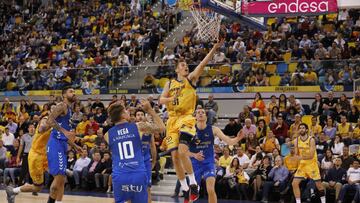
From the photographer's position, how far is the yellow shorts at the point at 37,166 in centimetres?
1258

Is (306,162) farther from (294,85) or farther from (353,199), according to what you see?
(294,85)

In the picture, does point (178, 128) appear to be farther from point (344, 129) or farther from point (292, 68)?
point (292, 68)

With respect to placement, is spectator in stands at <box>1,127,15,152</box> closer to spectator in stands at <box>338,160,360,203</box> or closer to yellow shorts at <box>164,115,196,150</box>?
spectator in stands at <box>338,160,360,203</box>

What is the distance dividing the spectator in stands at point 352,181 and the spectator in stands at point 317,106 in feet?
12.3

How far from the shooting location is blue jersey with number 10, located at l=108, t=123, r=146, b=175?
326 inches

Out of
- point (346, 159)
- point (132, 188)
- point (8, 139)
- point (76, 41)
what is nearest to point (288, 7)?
point (346, 159)

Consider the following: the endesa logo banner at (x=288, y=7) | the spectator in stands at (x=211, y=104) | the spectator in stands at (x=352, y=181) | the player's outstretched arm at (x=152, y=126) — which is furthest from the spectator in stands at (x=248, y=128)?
the player's outstretched arm at (x=152, y=126)

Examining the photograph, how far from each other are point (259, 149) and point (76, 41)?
15151 millimetres

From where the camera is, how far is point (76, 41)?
30734 mm

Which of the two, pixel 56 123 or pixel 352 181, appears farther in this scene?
pixel 352 181

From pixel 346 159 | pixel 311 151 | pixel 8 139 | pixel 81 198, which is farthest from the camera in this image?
pixel 8 139

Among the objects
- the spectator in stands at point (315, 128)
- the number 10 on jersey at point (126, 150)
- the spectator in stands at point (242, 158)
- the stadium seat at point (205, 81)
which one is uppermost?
the stadium seat at point (205, 81)

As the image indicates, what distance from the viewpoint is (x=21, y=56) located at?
31016 mm

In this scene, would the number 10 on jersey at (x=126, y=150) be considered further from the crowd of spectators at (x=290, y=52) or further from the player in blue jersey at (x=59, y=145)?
the crowd of spectators at (x=290, y=52)
